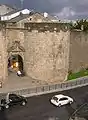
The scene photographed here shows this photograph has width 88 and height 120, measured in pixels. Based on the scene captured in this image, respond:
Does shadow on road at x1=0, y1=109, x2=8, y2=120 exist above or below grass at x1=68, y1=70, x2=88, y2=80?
below

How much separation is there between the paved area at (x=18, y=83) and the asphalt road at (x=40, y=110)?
3.15 m

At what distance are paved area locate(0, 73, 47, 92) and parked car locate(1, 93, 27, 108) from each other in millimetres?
3730

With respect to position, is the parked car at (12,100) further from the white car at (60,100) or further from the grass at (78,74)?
the grass at (78,74)

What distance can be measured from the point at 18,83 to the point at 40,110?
7680 mm

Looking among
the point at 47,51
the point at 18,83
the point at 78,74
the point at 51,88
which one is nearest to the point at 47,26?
the point at 47,51


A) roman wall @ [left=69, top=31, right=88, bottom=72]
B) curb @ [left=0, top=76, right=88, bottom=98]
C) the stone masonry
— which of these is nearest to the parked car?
curb @ [left=0, top=76, right=88, bottom=98]

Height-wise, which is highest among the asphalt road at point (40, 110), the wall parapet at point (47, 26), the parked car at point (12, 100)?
Answer: the wall parapet at point (47, 26)

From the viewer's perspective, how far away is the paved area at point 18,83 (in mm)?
27980

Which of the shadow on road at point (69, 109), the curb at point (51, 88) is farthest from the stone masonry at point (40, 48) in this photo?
the shadow on road at point (69, 109)

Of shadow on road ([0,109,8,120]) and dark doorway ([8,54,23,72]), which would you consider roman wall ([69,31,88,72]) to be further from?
shadow on road ([0,109,8,120])

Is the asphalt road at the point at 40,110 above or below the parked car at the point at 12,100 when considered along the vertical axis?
below

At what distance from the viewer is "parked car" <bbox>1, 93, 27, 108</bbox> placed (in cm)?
2288

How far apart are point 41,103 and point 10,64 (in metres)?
13.0

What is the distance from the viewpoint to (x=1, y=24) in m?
28.3
